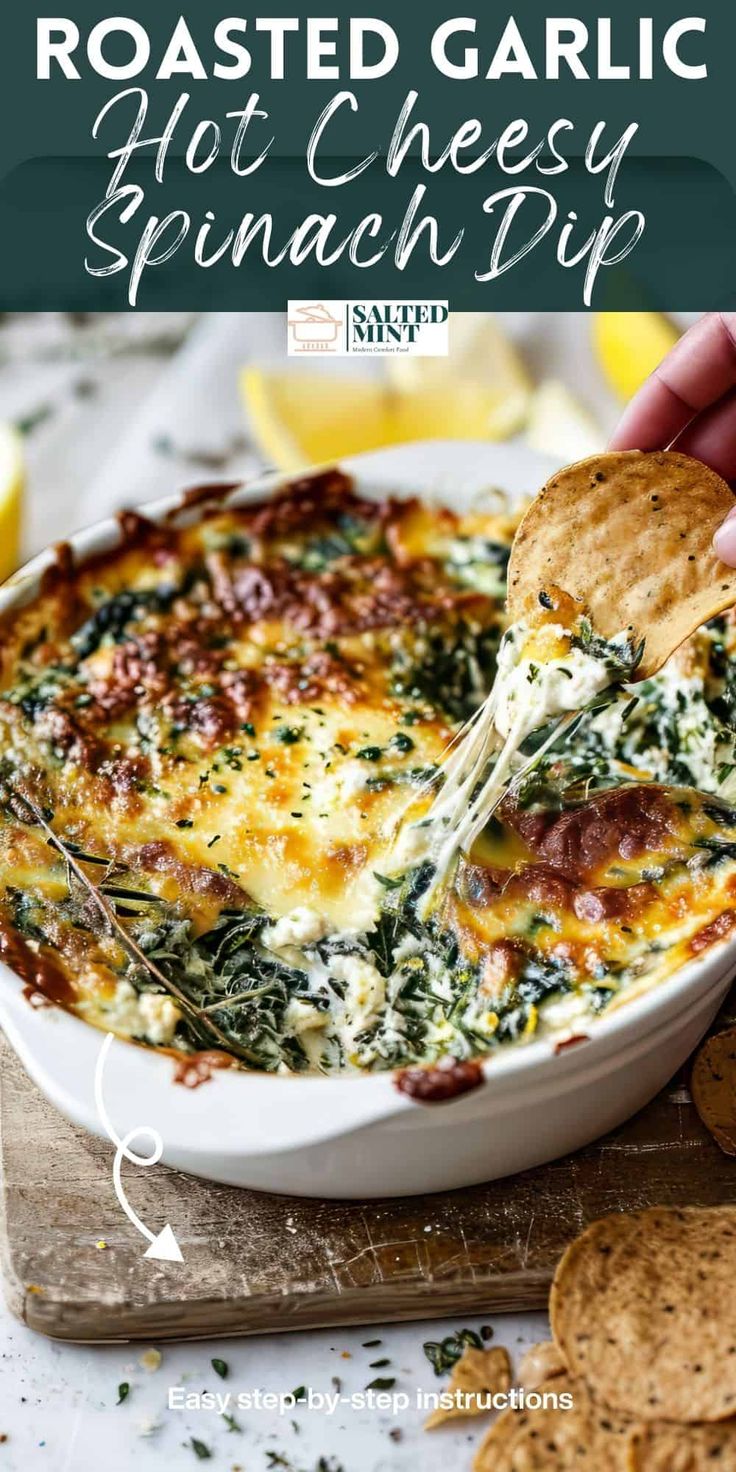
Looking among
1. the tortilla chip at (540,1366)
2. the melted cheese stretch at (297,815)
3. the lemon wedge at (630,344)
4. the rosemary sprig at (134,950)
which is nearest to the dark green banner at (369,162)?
the lemon wedge at (630,344)

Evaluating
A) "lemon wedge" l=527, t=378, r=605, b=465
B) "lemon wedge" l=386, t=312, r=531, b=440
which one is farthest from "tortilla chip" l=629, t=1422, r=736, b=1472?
"lemon wedge" l=386, t=312, r=531, b=440

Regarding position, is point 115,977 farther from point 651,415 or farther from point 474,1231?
point 651,415

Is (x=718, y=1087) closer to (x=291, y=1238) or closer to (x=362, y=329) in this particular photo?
(x=291, y=1238)

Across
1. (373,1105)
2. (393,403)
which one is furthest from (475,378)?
(373,1105)

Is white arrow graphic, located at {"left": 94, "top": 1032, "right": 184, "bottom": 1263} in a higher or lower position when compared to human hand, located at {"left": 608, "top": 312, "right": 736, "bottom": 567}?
lower

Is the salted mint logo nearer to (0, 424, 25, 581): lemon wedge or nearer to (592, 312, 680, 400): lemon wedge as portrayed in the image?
(0, 424, 25, 581): lemon wedge
